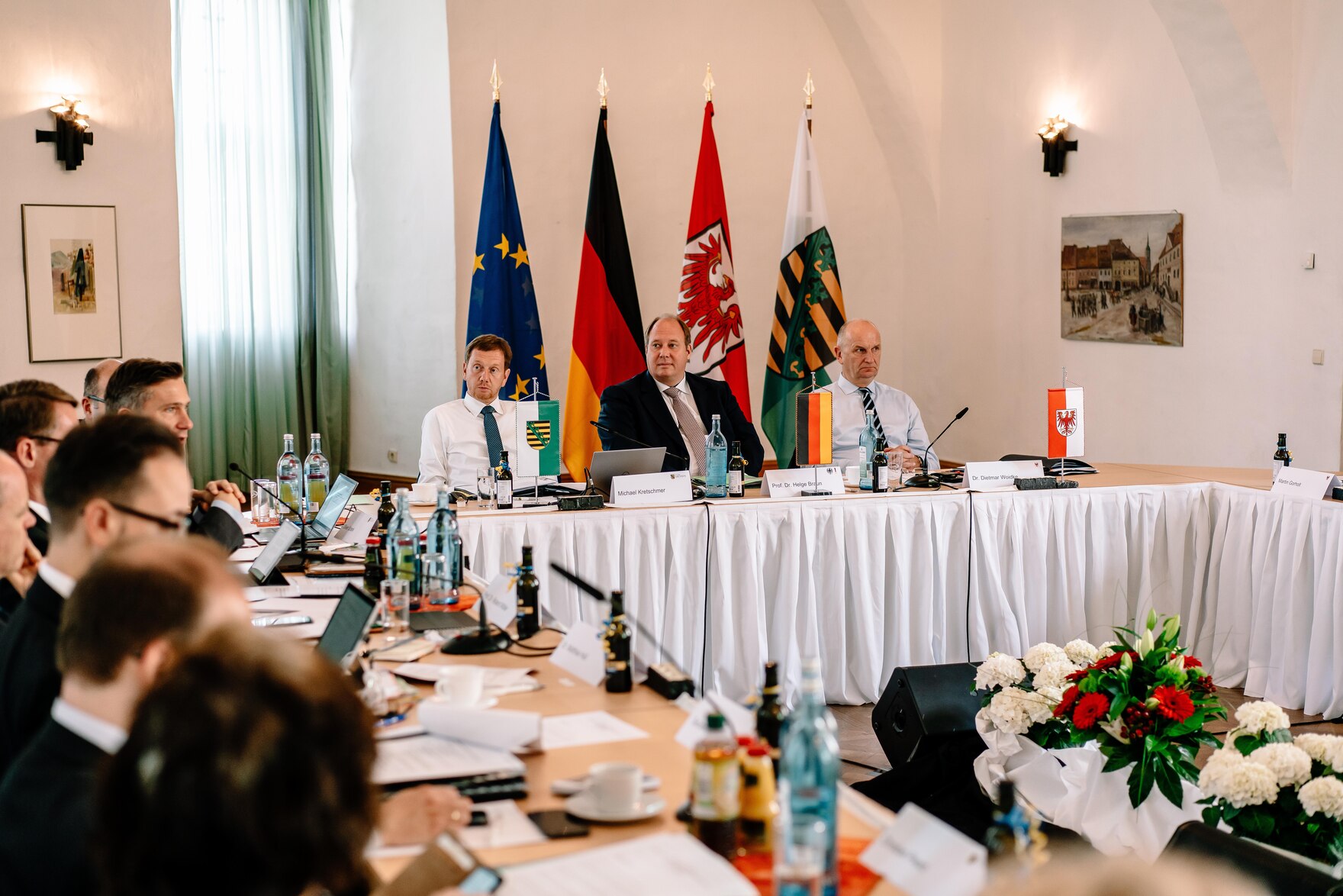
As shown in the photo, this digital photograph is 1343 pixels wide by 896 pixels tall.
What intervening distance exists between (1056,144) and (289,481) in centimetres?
504

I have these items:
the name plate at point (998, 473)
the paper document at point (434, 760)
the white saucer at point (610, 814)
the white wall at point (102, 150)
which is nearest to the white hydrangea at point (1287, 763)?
the white saucer at point (610, 814)

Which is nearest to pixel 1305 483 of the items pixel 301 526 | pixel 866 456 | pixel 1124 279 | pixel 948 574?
pixel 948 574

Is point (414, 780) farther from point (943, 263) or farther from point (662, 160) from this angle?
point (943, 263)

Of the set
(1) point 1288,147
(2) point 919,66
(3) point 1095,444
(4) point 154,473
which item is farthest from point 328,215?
(4) point 154,473

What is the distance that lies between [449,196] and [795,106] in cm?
239

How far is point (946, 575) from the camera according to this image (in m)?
4.71

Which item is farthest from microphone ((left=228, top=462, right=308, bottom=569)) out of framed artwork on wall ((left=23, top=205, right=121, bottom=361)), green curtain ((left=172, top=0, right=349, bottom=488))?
green curtain ((left=172, top=0, right=349, bottom=488))

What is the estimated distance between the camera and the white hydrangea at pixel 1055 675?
9.95 feet

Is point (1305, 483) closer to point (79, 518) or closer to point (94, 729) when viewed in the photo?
point (79, 518)

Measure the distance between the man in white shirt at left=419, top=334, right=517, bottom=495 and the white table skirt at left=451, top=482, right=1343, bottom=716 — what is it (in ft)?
3.25

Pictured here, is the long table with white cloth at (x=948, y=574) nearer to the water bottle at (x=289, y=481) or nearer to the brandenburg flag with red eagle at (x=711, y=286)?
the water bottle at (x=289, y=481)

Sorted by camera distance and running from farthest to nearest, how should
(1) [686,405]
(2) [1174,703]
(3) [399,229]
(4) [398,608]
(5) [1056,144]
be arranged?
(3) [399,229], (5) [1056,144], (1) [686,405], (4) [398,608], (2) [1174,703]

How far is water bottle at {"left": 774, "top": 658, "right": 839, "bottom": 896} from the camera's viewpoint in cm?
141

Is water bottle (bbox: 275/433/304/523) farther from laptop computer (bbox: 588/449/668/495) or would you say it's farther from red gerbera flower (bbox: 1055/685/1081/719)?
red gerbera flower (bbox: 1055/685/1081/719)
